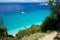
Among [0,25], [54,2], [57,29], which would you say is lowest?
[57,29]

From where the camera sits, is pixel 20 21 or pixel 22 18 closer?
pixel 20 21

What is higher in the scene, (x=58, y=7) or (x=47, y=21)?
(x=58, y=7)

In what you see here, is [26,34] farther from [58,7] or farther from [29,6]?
[29,6]

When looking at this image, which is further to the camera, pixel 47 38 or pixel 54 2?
pixel 54 2

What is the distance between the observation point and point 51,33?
8805 millimetres

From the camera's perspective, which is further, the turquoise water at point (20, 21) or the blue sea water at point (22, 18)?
the blue sea water at point (22, 18)

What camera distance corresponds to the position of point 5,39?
314 inches

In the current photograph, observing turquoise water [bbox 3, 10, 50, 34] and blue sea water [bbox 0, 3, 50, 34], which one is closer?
turquoise water [bbox 3, 10, 50, 34]

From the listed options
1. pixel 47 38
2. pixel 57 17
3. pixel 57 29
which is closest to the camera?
pixel 47 38

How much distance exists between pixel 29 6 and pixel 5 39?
833 inches

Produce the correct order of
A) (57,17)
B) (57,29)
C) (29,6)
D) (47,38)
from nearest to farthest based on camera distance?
1. (47,38)
2. (57,29)
3. (57,17)
4. (29,6)

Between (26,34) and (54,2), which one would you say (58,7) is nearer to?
(54,2)

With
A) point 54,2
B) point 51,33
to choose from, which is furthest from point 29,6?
point 51,33

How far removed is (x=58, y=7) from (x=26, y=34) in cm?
244
